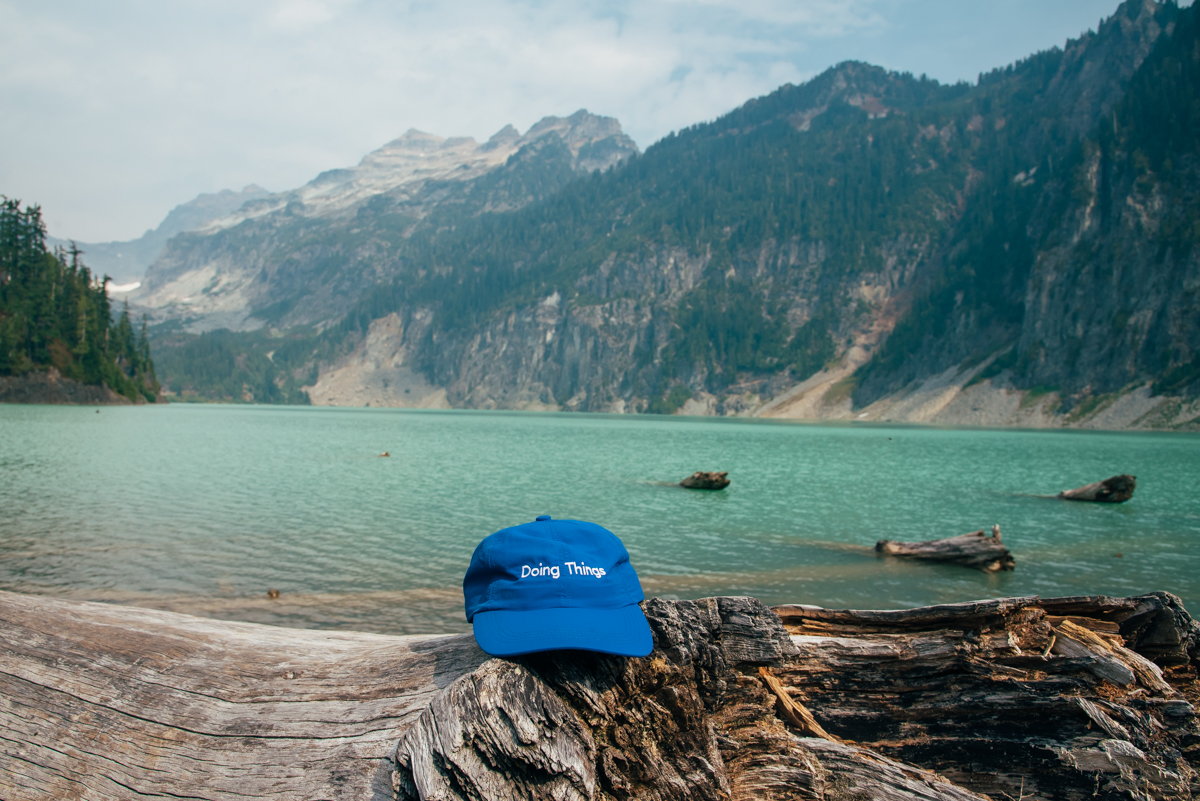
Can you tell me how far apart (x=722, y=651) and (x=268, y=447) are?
5830 centimetres

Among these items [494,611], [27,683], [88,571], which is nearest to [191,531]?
[88,571]

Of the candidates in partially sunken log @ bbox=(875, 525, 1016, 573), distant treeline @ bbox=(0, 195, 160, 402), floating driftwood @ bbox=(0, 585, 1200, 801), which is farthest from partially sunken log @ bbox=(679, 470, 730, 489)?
distant treeline @ bbox=(0, 195, 160, 402)

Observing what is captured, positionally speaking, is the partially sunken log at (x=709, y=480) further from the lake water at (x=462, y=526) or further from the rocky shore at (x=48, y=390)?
the rocky shore at (x=48, y=390)

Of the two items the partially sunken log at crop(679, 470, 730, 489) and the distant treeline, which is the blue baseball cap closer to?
the partially sunken log at crop(679, 470, 730, 489)

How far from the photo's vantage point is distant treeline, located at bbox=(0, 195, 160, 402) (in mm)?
108312

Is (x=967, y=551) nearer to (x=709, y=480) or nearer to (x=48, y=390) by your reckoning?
(x=709, y=480)

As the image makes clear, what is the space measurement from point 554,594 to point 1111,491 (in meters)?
38.4

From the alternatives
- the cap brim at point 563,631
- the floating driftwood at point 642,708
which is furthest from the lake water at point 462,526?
the cap brim at point 563,631

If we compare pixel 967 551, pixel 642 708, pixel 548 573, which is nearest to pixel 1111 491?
pixel 967 551

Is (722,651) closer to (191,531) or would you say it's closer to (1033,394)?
(191,531)

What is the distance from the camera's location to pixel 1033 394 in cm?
16050

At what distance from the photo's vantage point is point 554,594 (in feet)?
11.2

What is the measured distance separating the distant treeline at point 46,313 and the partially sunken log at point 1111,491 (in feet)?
431

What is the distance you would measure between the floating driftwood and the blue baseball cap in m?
0.15
